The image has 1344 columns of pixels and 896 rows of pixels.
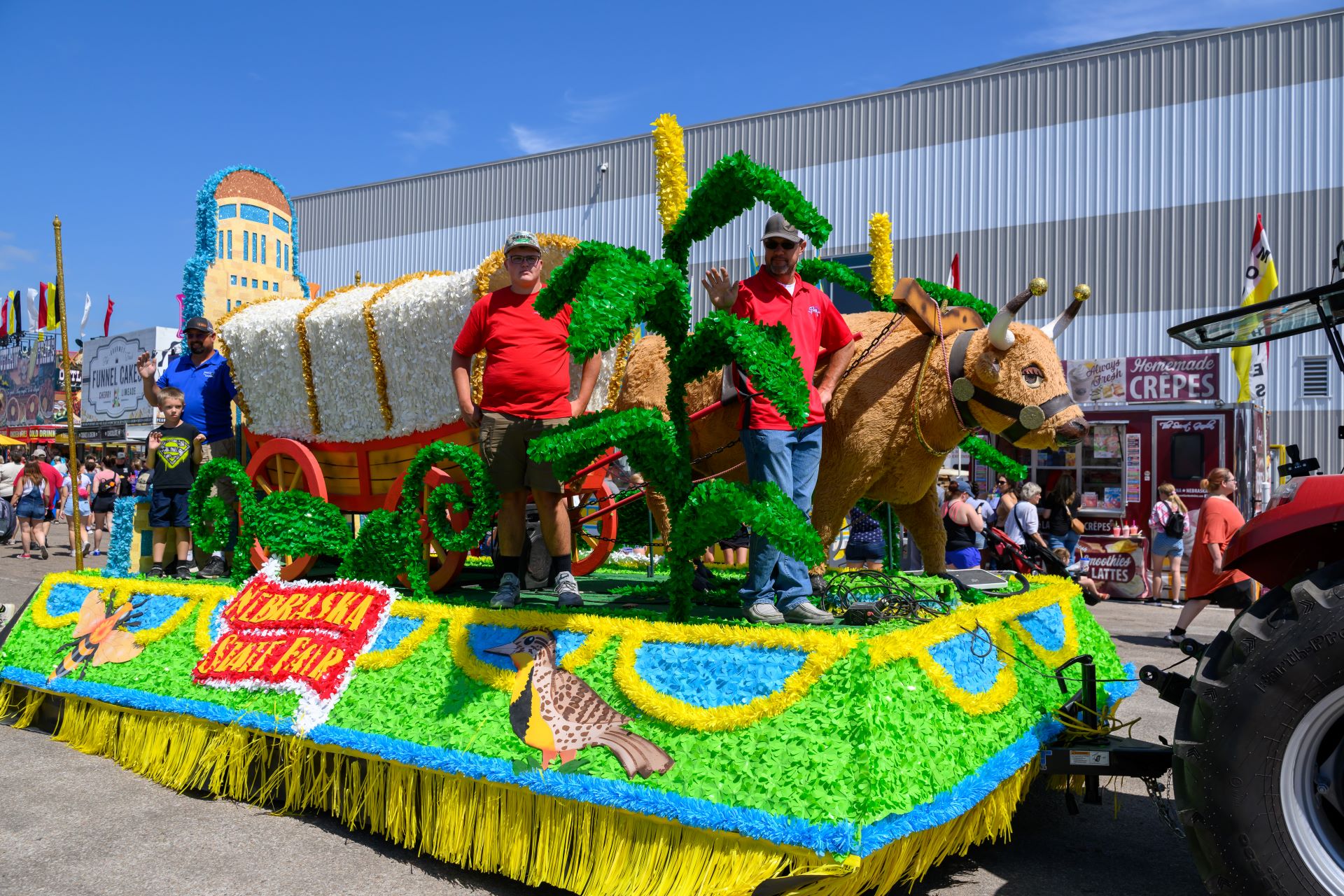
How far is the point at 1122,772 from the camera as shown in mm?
3197

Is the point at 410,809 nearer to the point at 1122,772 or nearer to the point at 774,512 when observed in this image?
the point at 774,512

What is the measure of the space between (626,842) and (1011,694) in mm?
1398

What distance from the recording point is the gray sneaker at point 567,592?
4129mm

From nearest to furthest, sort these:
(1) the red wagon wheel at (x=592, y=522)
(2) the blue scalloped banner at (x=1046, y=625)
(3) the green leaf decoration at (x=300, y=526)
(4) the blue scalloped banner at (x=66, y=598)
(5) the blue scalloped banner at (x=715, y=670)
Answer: (5) the blue scalloped banner at (x=715, y=670)
(2) the blue scalloped banner at (x=1046, y=625)
(3) the green leaf decoration at (x=300, y=526)
(4) the blue scalloped banner at (x=66, y=598)
(1) the red wagon wheel at (x=592, y=522)

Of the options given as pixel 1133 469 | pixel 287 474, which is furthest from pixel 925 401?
pixel 1133 469

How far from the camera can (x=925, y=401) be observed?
4.38 m

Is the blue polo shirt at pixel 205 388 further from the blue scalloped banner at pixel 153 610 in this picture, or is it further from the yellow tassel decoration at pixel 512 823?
the yellow tassel decoration at pixel 512 823

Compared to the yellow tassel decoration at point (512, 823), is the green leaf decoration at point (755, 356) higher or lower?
higher

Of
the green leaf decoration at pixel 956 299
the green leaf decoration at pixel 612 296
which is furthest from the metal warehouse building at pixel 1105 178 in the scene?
the green leaf decoration at pixel 612 296

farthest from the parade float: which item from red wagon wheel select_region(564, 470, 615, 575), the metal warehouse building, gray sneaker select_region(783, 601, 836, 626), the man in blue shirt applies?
the metal warehouse building

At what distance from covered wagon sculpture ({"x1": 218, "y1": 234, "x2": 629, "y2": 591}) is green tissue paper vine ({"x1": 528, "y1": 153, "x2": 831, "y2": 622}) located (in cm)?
126

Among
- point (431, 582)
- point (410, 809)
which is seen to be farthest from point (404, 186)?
point (410, 809)

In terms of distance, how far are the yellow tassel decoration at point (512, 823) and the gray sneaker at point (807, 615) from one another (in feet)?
2.47

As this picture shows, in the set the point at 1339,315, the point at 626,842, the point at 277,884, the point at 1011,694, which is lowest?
the point at 277,884
